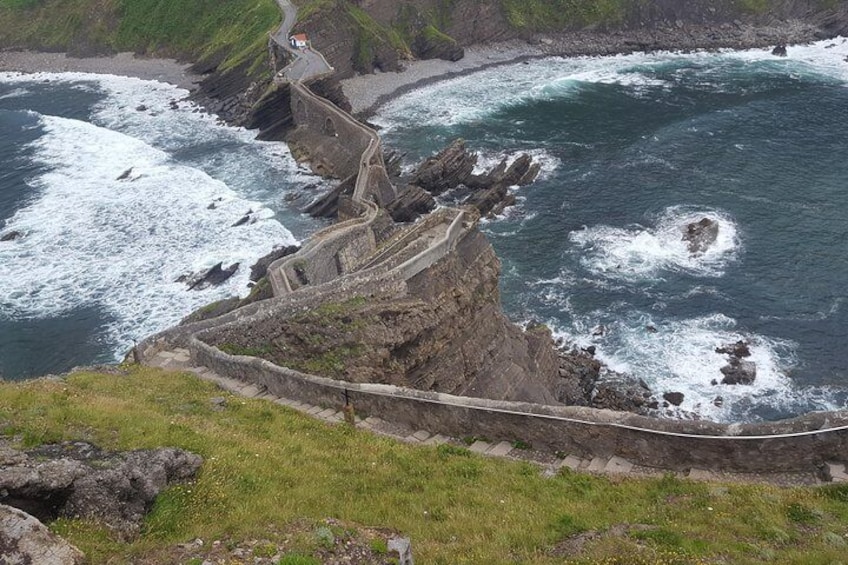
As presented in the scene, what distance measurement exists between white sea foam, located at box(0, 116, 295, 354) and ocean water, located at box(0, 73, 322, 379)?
110mm

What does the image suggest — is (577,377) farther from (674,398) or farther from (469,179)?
(469,179)

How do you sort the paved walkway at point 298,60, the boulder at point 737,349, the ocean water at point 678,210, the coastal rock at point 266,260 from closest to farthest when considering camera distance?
the boulder at point 737,349 < the ocean water at point 678,210 < the coastal rock at point 266,260 < the paved walkway at point 298,60

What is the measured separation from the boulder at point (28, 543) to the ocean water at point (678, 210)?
104ft

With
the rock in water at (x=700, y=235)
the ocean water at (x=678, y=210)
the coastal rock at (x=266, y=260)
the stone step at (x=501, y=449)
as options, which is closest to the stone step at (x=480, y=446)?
the stone step at (x=501, y=449)

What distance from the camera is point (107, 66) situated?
97.9 metres

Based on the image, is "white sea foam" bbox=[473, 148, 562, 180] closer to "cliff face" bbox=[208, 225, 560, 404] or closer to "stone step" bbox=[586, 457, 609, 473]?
"cliff face" bbox=[208, 225, 560, 404]

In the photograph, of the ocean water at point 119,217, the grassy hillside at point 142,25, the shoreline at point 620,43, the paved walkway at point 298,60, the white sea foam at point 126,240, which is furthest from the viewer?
the grassy hillside at point 142,25

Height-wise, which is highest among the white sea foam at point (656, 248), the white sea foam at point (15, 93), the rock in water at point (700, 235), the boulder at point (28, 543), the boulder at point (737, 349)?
the boulder at point (28, 543)

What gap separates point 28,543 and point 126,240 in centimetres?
4533

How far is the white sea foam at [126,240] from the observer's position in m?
43.5

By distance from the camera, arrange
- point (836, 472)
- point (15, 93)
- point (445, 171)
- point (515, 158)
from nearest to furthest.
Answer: point (836, 472)
point (445, 171)
point (515, 158)
point (15, 93)

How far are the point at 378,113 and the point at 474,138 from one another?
1218cm

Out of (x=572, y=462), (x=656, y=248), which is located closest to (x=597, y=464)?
(x=572, y=462)

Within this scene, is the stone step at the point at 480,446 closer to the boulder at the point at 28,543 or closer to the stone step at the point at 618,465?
the stone step at the point at 618,465
